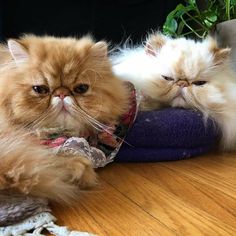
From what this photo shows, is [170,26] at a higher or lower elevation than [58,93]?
higher

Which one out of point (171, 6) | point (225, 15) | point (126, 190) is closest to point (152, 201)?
point (126, 190)

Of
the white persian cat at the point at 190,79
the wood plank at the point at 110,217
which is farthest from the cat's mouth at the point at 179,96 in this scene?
the wood plank at the point at 110,217

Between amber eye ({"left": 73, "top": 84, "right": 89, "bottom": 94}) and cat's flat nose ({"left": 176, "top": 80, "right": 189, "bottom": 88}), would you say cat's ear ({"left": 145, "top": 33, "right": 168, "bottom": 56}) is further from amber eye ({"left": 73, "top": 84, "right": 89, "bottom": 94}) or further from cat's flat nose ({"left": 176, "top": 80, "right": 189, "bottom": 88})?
amber eye ({"left": 73, "top": 84, "right": 89, "bottom": 94})

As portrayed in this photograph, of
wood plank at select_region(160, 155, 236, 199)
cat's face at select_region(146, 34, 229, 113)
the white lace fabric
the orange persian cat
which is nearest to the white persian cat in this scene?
cat's face at select_region(146, 34, 229, 113)

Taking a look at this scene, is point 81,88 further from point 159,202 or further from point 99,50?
point 159,202

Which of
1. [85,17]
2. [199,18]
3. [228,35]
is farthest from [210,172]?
[85,17]

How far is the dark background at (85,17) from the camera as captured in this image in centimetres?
218

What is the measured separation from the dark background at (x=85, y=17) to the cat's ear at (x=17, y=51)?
1.11 metres

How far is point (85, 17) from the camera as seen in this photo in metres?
2.29

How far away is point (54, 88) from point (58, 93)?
20 mm

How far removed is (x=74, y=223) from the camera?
2.60 feet

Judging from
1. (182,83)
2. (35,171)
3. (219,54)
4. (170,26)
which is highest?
(170,26)

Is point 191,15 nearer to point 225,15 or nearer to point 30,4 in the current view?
point 225,15

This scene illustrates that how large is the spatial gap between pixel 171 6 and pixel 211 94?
4.06 ft
